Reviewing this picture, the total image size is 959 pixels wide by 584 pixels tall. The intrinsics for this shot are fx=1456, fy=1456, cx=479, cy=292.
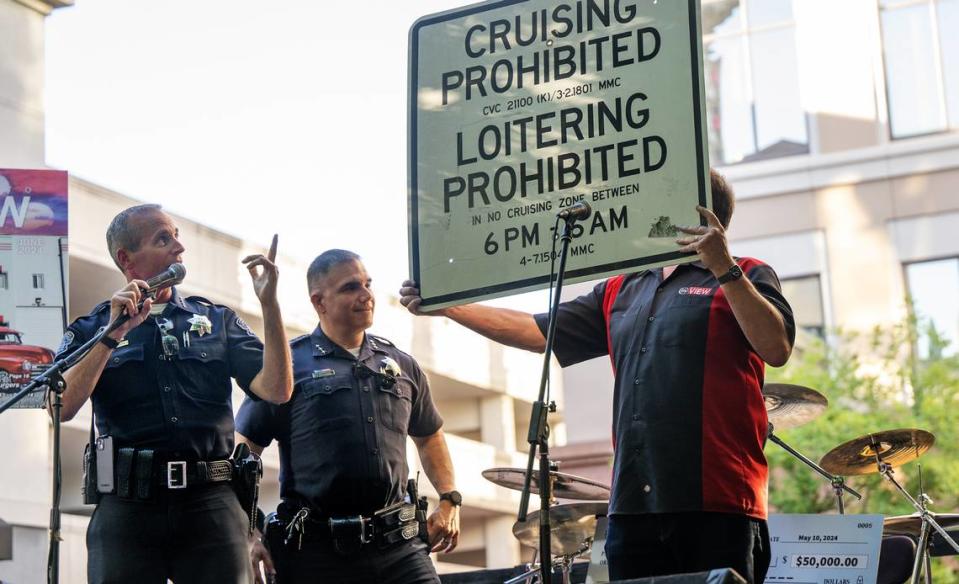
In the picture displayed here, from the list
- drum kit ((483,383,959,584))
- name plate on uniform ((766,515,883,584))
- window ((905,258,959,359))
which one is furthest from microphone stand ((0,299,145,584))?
window ((905,258,959,359))

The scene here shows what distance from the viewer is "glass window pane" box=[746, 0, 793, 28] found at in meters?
26.7

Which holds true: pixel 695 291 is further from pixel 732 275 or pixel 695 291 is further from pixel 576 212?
pixel 576 212

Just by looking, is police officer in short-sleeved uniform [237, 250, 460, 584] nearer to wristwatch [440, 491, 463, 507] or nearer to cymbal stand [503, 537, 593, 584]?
wristwatch [440, 491, 463, 507]

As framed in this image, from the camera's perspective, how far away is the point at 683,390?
4.75m

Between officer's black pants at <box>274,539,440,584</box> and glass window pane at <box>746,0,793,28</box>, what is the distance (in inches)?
878

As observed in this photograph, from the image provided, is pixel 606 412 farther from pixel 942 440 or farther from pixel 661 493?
pixel 661 493

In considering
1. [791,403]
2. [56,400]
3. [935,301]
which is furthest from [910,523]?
[935,301]

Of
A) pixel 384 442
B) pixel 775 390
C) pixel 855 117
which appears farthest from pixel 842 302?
pixel 384 442

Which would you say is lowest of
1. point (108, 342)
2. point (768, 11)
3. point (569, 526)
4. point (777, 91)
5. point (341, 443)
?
point (569, 526)

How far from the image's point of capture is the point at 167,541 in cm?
522

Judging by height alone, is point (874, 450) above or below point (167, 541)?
above

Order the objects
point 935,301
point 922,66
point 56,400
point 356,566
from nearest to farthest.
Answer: point 56,400
point 356,566
point 935,301
point 922,66

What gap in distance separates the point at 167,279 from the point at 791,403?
12.7 feet

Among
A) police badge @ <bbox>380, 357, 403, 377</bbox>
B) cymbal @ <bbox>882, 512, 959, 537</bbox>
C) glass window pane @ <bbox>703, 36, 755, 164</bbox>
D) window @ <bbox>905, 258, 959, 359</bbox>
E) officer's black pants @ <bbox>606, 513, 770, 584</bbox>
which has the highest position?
glass window pane @ <bbox>703, 36, 755, 164</bbox>
